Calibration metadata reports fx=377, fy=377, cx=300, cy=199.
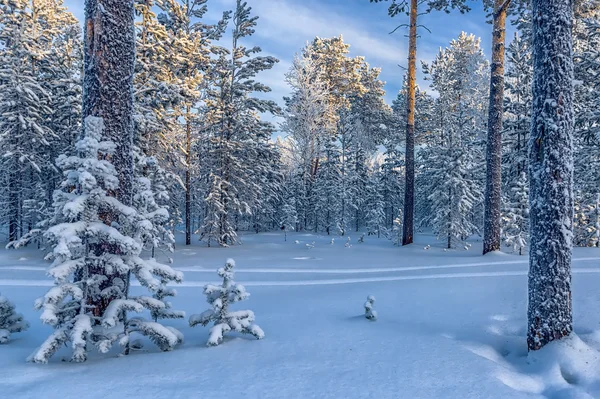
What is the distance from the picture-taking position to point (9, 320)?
16.4 feet

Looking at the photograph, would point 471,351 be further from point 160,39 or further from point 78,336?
point 160,39

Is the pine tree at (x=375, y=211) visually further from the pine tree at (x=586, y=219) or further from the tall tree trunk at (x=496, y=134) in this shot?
the tall tree trunk at (x=496, y=134)

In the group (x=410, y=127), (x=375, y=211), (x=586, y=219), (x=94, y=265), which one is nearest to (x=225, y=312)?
(x=94, y=265)

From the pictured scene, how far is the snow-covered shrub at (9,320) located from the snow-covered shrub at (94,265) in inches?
48.1

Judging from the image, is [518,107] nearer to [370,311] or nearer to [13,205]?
[370,311]

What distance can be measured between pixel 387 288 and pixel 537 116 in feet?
15.3

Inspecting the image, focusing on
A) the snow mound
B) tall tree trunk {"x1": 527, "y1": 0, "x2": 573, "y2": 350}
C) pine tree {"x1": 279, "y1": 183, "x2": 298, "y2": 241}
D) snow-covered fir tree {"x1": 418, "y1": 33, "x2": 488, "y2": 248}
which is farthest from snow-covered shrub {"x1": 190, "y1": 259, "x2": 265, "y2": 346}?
pine tree {"x1": 279, "y1": 183, "x2": 298, "y2": 241}

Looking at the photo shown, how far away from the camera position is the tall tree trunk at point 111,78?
4.79 m

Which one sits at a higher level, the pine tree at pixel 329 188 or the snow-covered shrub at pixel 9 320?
the pine tree at pixel 329 188

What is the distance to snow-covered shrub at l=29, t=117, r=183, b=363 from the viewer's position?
3.75 metres

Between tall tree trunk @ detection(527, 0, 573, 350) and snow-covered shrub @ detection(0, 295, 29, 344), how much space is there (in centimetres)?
655

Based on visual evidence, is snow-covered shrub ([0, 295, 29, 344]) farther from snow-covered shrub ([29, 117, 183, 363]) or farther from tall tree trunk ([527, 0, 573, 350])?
tall tree trunk ([527, 0, 573, 350])

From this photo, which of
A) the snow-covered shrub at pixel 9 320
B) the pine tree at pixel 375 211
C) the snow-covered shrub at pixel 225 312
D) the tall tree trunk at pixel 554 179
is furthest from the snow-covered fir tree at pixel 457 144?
the snow-covered shrub at pixel 9 320

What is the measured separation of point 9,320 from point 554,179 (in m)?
7.11
